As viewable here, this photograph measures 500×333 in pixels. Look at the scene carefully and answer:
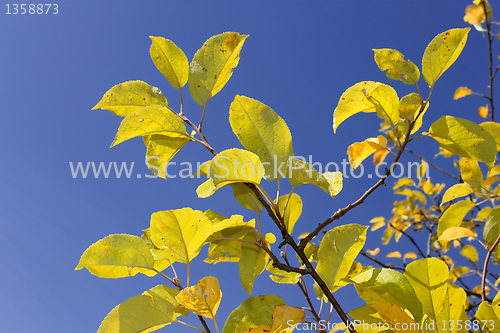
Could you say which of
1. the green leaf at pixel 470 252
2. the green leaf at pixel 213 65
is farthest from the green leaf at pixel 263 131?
the green leaf at pixel 470 252

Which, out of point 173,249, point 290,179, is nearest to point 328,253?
point 290,179

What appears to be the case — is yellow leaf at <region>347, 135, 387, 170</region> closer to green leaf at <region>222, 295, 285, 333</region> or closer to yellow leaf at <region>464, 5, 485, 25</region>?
green leaf at <region>222, 295, 285, 333</region>

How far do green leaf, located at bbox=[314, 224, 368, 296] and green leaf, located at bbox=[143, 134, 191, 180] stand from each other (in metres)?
0.49

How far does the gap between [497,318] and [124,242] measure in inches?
37.0

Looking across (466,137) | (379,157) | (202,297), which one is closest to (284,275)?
(202,297)

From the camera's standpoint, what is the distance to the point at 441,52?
903 mm

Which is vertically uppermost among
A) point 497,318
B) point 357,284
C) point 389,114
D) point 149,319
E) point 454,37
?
point 454,37

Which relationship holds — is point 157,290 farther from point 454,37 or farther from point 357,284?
point 454,37

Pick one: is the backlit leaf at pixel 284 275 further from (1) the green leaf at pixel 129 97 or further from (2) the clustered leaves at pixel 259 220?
(1) the green leaf at pixel 129 97

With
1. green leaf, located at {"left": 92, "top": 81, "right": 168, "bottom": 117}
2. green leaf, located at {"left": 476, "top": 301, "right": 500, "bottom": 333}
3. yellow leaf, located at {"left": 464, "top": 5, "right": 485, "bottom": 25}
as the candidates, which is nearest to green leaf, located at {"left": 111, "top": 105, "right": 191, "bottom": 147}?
green leaf, located at {"left": 92, "top": 81, "right": 168, "bottom": 117}

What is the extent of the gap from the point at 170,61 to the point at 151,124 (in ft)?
0.74

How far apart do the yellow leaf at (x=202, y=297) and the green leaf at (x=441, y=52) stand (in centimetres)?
81

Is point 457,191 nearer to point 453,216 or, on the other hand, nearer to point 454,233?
point 453,216

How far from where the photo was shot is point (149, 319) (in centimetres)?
78
